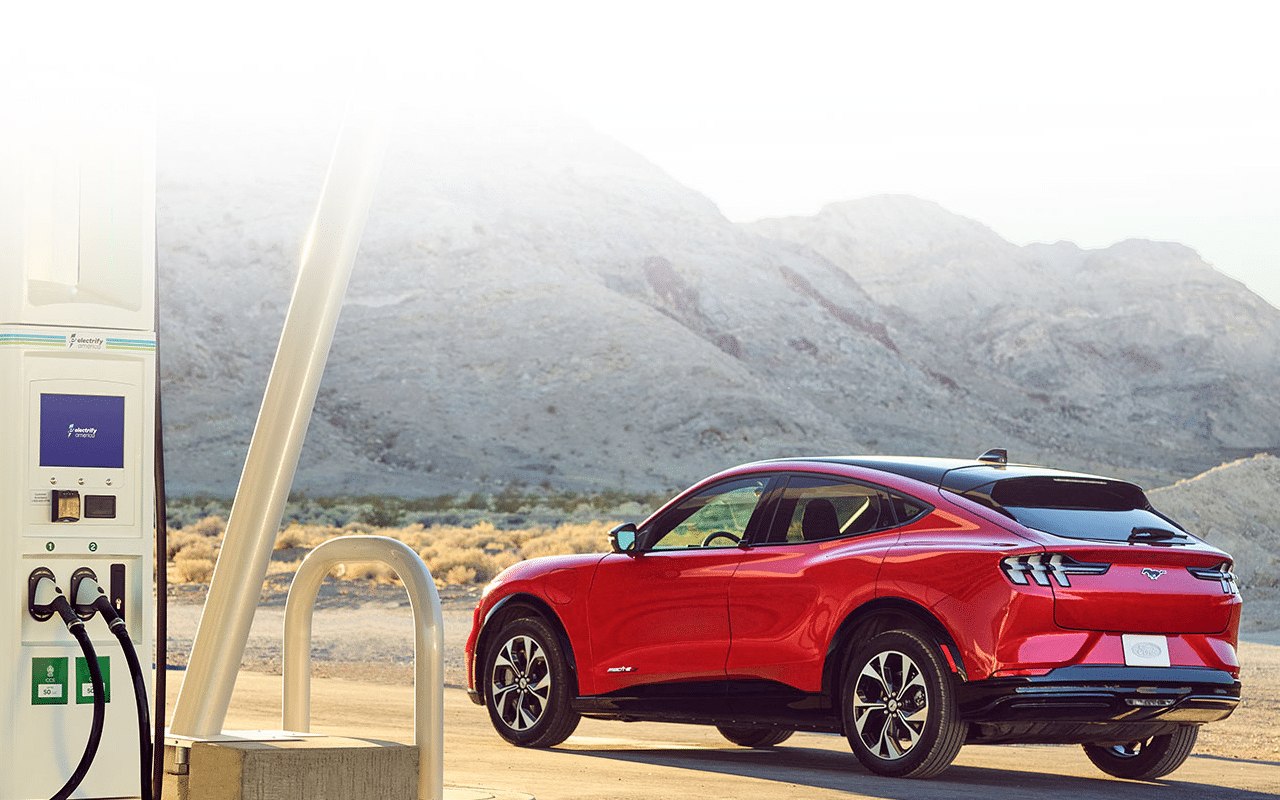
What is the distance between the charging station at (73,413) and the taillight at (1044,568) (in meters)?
4.53

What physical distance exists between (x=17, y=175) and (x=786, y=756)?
21.5ft

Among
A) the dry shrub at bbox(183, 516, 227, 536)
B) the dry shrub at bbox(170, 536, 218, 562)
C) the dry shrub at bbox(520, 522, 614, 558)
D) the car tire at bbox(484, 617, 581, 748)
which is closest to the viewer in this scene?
the car tire at bbox(484, 617, 581, 748)

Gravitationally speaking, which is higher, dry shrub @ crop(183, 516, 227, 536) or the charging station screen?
the charging station screen

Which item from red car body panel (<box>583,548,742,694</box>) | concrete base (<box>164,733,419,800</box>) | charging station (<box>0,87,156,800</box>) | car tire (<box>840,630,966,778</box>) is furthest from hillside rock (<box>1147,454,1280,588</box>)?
charging station (<box>0,87,156,800</box>)

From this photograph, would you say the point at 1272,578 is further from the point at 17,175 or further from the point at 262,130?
the point at 262,130

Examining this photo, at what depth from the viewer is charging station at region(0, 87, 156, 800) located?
6969mm

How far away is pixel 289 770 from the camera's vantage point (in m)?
7.65

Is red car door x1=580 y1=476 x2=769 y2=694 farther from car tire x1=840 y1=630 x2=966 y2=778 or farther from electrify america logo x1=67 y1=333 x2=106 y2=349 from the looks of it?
electrify america logo x1=67 y1=333 x2=106 y2=349

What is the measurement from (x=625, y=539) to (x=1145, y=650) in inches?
131

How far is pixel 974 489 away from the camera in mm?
10250

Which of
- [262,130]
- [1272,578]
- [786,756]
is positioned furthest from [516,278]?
[786,756]

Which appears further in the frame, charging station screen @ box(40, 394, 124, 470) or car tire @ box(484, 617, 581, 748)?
car tire @ box(484, 617, 581, 748)

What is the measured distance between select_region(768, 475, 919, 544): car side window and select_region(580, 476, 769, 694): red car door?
227mm

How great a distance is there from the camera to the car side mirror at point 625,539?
11.5 m
